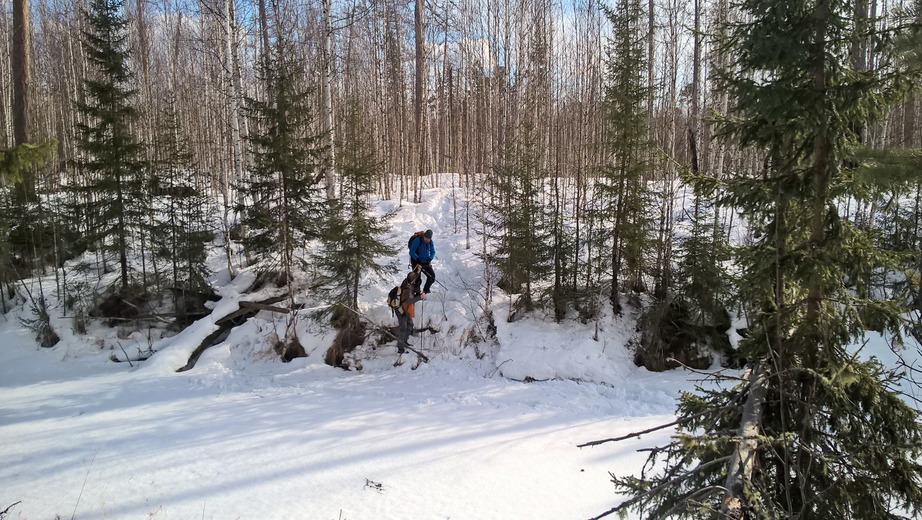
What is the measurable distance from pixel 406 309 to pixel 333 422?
3.48 metres

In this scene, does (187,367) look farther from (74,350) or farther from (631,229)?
(631,229)

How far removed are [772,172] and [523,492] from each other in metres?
4.45

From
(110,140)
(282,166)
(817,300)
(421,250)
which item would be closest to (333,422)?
(421,250)

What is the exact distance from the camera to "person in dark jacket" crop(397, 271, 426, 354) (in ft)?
34.6

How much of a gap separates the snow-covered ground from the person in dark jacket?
0.45 meters

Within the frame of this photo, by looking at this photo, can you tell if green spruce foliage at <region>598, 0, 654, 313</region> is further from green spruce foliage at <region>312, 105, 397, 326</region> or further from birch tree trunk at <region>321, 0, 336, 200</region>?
birch tree trunk at <region>321, 0, 336, 200</region>

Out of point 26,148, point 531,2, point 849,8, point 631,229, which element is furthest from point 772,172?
Answer: point 531,2

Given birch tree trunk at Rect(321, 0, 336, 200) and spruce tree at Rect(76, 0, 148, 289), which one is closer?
birch tree trunk at Rect(321, 0, 336, 200)

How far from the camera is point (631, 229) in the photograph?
34.4ft

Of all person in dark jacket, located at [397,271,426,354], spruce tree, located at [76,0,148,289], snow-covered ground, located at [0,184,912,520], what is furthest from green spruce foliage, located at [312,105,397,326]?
spruce tree, located at [76,0,148,289]

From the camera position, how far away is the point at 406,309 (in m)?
10.7

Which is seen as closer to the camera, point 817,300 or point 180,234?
point 817,300

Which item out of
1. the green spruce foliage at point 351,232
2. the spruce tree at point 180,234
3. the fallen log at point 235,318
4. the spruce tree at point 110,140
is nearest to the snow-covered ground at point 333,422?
the fallen log at point 235,318

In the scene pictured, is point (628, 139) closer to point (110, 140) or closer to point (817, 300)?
point (817, 300)
